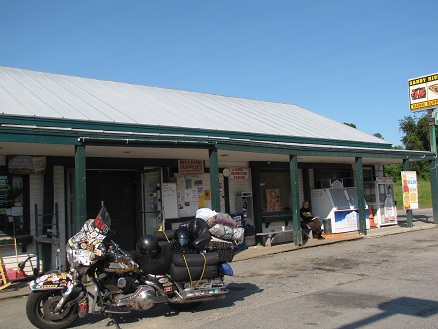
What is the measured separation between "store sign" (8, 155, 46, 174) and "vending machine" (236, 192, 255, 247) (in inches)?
232

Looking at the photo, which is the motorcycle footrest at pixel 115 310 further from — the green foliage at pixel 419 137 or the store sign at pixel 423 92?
the green foliage at pixel 419 137

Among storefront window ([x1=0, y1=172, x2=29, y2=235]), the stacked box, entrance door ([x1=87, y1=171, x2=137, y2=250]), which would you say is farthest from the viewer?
entrance door ([x1=87, y1=171, x2=137, y2=250])

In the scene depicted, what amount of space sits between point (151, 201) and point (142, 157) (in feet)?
4.29

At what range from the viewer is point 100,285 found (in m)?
5.73

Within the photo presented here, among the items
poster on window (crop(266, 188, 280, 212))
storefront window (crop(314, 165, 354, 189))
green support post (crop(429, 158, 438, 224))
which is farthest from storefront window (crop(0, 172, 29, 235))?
green support post (crop(429, 158, 438, 224))

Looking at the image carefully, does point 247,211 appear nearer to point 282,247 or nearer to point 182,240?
point 282,247

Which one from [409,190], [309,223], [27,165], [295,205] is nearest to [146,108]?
[27,165]

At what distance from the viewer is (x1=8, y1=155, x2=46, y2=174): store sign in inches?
398

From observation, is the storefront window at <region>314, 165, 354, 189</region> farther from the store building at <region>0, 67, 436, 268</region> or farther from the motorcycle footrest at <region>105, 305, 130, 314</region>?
the motorcycle footrest at <region>105, 305, 130, 314</region>

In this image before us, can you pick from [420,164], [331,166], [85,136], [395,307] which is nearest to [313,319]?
[395,307]

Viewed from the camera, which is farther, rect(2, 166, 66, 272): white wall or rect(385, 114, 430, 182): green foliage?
rect(385, 114, 430, 182): green foliage

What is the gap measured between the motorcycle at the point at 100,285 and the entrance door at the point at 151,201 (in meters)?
6.25

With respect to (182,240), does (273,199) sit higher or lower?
higher

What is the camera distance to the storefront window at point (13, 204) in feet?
32.8
